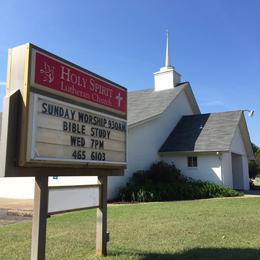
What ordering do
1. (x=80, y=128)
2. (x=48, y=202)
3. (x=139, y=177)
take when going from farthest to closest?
1. (x=139, y=177)
2. (x=80, y=128)
3. (x=48, y=202)

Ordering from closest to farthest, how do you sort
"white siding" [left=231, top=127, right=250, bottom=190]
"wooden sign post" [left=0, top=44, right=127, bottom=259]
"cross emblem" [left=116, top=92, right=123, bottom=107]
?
"wooden sign post" [left=0, top=44, right=127, bottom=259]
"cross emblem" [left=116, top=92, right=123, bottom=107]
"white siding" [left=231, top=127, right=250, bottom=190]

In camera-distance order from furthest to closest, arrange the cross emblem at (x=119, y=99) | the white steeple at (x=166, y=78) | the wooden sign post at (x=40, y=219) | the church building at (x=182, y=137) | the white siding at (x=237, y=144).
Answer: the white steeple at (x=166, y=78) < the white siding at (x=237, y=144) < the church building at (x=182, y=137) < the cross emblem at (x=119, y=99) < the wooden sign post at (x=40, y=219)

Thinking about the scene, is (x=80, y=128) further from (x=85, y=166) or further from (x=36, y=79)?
(x=36, y=79)

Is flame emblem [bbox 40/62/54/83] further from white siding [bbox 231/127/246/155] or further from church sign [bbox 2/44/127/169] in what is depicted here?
white siding [bbox 231/127/246/155]

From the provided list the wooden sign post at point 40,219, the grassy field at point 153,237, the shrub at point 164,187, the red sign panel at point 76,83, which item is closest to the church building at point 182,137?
the shrub at point 164,187

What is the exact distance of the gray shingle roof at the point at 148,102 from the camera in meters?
25.4

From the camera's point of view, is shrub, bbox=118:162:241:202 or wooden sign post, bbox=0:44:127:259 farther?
shrub, bbox=118:162:241:202

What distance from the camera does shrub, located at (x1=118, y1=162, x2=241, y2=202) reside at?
19.8 meters

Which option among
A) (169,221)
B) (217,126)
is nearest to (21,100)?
(169,221)

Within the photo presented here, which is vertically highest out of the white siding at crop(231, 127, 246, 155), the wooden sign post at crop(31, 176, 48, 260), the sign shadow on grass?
the white siding at crop(231, 127, 246, 155)

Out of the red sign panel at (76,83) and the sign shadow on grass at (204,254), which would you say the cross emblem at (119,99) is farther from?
the sign shadow on grass at (204,254)

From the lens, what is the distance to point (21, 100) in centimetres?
544

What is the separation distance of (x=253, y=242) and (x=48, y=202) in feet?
15.0

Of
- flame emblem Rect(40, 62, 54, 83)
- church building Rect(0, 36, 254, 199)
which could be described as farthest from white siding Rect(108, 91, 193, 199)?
flame emblem Rect(40, 62, 54, 83)
